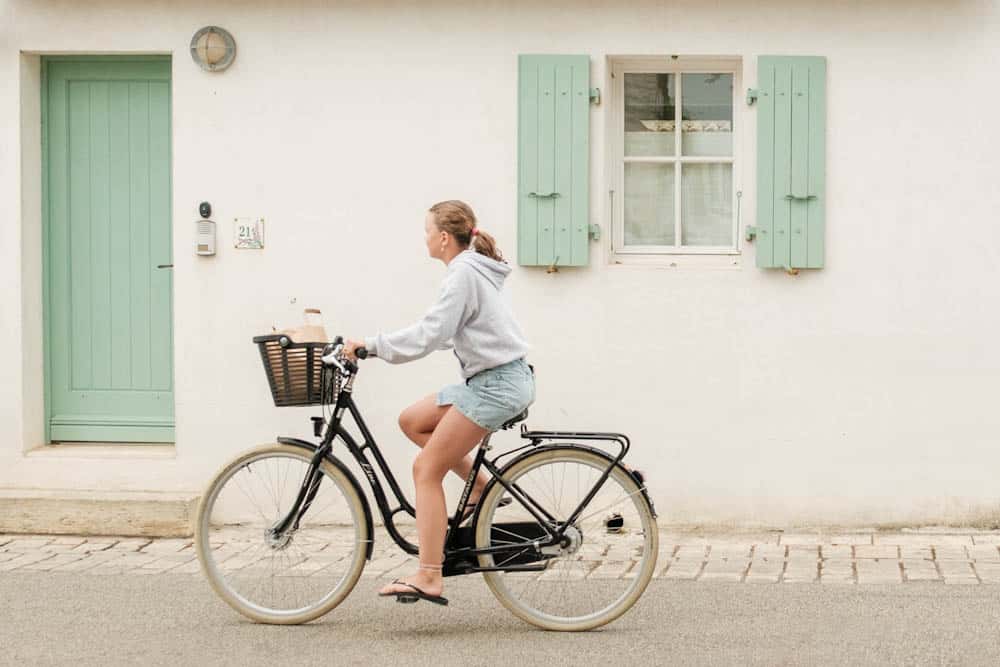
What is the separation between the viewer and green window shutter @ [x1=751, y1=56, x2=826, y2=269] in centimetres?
844

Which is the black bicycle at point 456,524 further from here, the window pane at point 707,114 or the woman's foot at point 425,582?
the window pane at point 707,114

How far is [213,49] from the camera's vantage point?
8.73 m

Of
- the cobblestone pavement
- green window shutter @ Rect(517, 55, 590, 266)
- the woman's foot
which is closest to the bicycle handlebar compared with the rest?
the woman's foot

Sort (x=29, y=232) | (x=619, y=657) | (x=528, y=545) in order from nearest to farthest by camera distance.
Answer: (x=619, y=657)
(x=528, y=545)
(x=29, y=232)

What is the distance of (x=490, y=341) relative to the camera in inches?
238

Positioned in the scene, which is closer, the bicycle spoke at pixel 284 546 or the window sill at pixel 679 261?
the bicycle spoke at pixel 284 546

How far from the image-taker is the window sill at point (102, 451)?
29.2 feet

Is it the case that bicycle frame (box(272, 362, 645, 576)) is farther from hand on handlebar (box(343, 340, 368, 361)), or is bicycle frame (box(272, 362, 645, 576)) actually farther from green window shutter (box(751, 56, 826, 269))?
green window shutter (box(751, 56, 826, 269))

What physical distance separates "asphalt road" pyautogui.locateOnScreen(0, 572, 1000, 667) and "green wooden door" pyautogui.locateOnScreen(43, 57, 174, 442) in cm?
220

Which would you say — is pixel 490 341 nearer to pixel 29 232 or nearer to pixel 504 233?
pixel 504 233

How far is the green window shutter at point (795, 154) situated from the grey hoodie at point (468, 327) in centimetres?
281

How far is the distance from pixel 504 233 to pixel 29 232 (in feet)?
9.50

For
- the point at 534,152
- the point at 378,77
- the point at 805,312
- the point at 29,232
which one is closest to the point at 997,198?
the point at 805,312

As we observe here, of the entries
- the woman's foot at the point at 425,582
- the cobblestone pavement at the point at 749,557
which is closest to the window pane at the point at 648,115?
the cobblestone pavement at the point at 749,557
